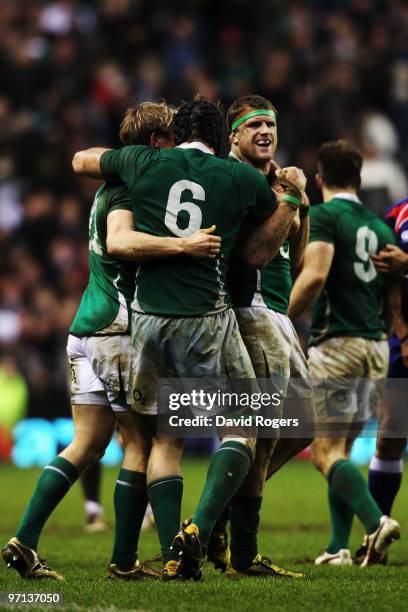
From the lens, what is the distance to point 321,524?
9.04 metres

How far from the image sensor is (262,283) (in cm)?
602

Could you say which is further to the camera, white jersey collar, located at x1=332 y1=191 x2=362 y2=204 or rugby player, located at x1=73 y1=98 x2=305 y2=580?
white jersey collar, located at x1=332 y1=191 x2=362 y2=204

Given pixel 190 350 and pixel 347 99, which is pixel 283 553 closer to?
pixel 190 350

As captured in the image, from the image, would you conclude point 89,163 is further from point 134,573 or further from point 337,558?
point 337,558

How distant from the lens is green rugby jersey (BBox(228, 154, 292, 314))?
5.95 meters

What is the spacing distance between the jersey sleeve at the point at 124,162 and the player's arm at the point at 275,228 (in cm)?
61

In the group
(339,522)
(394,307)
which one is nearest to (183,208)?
(394,307)

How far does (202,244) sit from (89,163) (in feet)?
2.42

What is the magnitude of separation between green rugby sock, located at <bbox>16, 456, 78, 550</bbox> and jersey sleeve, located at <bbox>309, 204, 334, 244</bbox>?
2056 millimetres

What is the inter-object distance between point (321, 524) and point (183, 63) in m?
10.1

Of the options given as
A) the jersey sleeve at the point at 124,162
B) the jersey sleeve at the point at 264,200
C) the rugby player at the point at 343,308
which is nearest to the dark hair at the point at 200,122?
the jersey sleeve at the point at 124,162

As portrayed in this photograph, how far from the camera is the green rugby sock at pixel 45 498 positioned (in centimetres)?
575

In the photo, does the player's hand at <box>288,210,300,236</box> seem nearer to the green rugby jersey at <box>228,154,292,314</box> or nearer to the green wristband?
the green rugby jersey at <box>228,154,292,314</box>

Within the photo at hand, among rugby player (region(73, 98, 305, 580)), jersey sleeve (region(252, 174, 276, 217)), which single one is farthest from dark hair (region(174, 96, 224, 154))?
jersey sleeve (region(252, 174, 276, 217))
